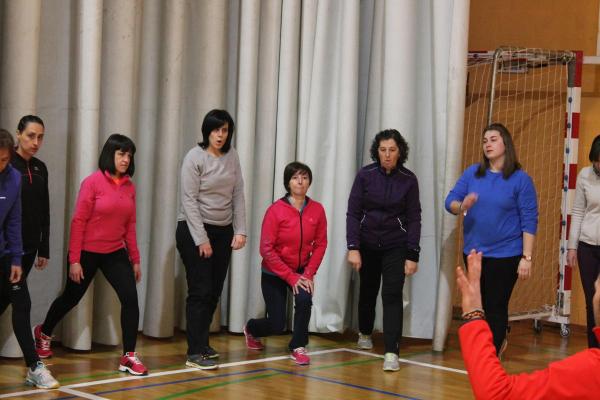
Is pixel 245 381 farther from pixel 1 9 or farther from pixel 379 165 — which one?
pixel 1 9

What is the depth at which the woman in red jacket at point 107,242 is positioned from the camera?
188 inches

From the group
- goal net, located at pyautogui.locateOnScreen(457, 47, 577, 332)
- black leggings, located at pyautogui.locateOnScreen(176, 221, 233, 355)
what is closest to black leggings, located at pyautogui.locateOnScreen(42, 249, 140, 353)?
black leggings, located at pyautogui.locateOnScreen(176, 221, 233, 355)

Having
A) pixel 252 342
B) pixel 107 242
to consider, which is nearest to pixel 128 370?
pixel 107 242

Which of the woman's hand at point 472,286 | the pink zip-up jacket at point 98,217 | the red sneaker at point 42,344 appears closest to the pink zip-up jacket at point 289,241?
the pink zip-up jacket at point 98,217

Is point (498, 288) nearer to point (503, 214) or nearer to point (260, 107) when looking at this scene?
point (503, 214)

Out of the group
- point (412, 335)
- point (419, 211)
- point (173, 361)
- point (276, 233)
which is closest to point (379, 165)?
point (419, 211)

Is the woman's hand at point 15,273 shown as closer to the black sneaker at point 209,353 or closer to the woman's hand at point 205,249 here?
the woman's hand at point 205,249

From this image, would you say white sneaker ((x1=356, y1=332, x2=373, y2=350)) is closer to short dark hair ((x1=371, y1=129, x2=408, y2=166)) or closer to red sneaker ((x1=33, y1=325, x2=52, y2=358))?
short dark hair ((x1=371, y1=129, x2=408, y2=166))

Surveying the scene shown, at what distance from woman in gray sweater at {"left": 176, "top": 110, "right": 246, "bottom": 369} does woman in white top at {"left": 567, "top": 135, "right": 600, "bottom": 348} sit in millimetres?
2031

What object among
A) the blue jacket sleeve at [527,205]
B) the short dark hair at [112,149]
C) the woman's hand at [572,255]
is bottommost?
the woman's hand at [572,255]

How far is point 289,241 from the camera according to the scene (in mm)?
5363

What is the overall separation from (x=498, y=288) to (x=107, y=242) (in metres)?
2.16

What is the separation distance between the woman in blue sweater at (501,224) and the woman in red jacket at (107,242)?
188 cm

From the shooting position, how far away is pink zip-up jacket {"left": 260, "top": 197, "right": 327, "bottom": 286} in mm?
5325
